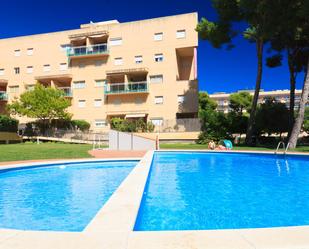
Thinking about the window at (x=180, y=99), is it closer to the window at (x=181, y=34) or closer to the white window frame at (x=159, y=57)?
the white window frame at (x=159, y=57)

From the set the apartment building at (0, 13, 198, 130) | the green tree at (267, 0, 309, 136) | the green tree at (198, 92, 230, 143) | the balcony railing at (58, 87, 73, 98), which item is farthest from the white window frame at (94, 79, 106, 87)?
the green tree at (267, 0, 309, 136)

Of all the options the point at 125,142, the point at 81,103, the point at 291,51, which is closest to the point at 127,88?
the point at 81,103

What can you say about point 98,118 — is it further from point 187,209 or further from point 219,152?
point 187,209

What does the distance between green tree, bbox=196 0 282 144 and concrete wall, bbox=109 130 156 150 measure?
388 inches

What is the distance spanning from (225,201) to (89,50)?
1349 inches

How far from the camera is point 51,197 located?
6.33m

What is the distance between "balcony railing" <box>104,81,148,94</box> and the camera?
111 ft

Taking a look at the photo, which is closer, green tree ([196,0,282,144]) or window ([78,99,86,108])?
green tree ([196,0,282,144])

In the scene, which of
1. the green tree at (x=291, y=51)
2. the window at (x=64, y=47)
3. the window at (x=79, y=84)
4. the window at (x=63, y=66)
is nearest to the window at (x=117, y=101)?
the window at (x=79, y=84)

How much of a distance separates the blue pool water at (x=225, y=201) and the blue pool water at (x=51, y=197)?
118 cm

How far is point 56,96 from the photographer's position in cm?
3278

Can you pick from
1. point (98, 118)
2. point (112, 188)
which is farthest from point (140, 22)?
point (112, 188)

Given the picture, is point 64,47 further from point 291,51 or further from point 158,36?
point 291,51

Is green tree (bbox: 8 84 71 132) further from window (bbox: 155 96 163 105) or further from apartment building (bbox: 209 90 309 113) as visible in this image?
apartment building (bbox: 209 90 309 113)
